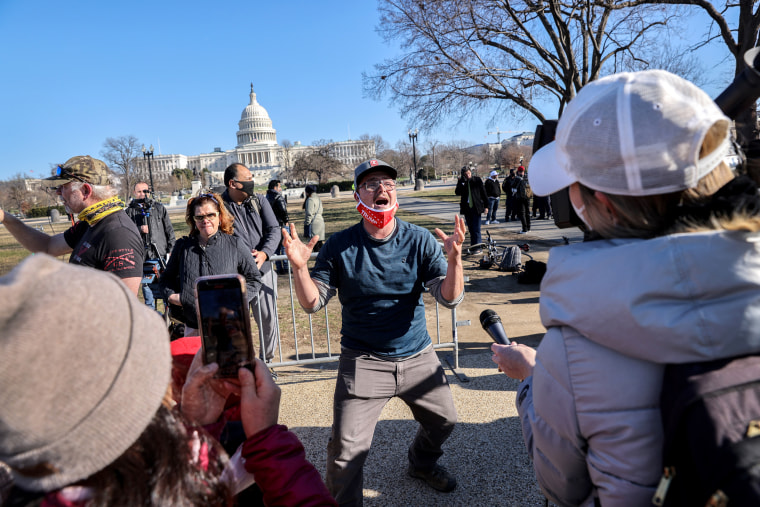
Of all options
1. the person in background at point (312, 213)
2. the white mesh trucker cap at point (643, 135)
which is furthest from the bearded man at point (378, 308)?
the person in background at point (312, 213)

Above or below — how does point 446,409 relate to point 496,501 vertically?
above

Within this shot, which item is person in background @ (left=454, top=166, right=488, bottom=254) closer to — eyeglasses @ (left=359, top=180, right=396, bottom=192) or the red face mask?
eyeglasses @ (left=359, top=180, right=396, bottom=192)

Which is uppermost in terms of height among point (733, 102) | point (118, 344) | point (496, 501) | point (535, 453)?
point (733, 102)

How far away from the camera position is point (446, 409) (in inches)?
117

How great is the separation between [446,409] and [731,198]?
2230 millimetres

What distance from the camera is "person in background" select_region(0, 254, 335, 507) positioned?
0.83m

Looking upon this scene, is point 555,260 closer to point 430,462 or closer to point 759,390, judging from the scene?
point 759,390

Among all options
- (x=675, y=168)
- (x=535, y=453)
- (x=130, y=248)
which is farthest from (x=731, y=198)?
(x=130, y=248)

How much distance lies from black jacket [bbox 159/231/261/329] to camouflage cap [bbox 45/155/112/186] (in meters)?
0.96

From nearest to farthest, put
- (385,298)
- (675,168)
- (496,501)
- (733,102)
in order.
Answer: (675,168)
(733,102)
(385,298)
(496,501)

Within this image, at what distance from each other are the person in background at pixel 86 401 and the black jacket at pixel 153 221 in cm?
710

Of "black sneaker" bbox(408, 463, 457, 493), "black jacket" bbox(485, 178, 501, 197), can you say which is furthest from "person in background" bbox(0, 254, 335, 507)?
"black jacket" bbox(485, 178, 501, 197)

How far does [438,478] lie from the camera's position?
3219 mm

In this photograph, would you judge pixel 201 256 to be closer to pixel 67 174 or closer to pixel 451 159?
pixel 67 174
